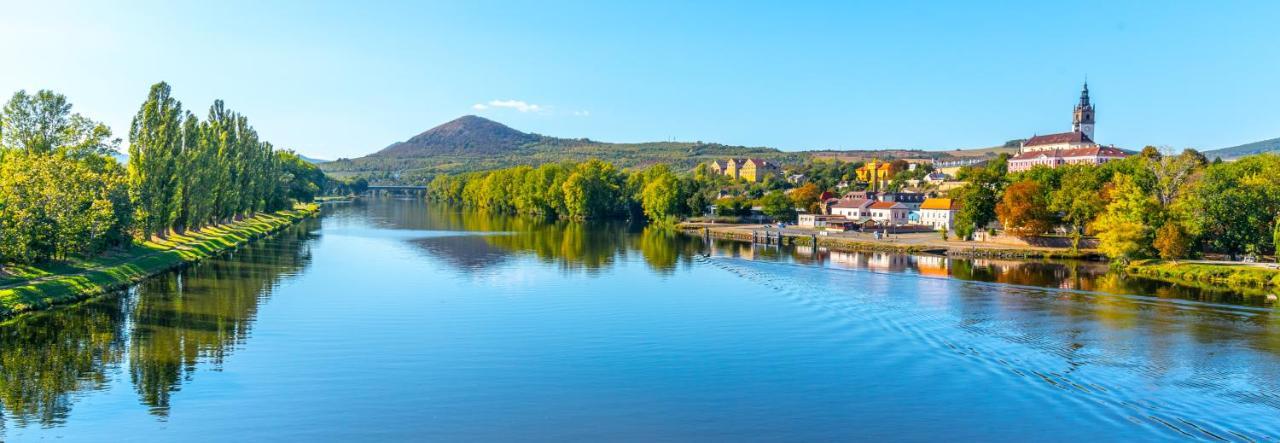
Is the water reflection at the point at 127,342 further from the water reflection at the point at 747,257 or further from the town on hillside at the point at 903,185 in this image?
the town on hillside at the point at 903,185

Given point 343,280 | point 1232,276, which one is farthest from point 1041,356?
point 343,280

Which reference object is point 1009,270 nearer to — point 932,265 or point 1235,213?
point 932,265

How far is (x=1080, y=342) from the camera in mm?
28906

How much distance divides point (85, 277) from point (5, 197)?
431 centimetres

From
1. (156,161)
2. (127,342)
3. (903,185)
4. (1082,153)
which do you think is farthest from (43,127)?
(1082,153)

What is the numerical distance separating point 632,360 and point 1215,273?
1543 inches

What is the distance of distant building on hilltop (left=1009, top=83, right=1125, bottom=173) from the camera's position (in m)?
121

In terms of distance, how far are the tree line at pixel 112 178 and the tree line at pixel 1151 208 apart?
56.8m

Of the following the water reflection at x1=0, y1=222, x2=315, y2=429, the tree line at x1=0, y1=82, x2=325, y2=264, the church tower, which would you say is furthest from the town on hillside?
the water reflection at x1=0, y1=222, x2=315, y2=429

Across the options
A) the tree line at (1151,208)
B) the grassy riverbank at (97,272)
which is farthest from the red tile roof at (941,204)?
the grassy riverbank at (97,272)

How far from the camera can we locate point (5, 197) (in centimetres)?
3331

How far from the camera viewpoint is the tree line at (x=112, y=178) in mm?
34453

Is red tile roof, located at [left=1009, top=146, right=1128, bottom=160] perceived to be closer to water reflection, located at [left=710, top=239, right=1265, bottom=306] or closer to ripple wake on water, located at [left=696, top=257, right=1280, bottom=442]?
water reflection, located at [left=710, top=239, right=1265, bottom=306]

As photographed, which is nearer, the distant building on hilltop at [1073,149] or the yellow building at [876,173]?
the distant building on hilltop at [1073,149]
